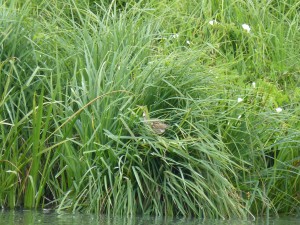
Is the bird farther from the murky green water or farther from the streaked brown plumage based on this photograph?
the murky green water

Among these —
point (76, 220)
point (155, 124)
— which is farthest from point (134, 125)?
point (76, 220)

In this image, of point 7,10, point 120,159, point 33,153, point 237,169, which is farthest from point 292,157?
point 7,10

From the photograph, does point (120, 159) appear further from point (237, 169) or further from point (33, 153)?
Result: point (237, 169)

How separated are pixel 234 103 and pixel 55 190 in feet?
5.19

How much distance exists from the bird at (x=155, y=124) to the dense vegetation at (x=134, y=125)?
0.05m

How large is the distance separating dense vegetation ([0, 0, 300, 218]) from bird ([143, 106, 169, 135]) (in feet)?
0.16

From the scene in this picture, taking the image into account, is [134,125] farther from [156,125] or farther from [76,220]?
[76,220]

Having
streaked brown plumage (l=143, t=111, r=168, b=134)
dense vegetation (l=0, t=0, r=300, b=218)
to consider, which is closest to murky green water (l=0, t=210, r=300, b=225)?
dense vegetation (l=0, t=0, r=300, b=218)

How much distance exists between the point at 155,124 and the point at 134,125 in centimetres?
16

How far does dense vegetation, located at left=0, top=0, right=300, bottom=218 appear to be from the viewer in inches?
232

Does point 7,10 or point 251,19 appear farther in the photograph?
point 251,19

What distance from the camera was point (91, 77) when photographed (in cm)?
634

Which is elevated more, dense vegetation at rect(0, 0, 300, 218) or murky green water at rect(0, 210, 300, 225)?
dense vegetation at rect(0, 0, 300, 218)

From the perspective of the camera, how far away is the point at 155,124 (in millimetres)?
6047
